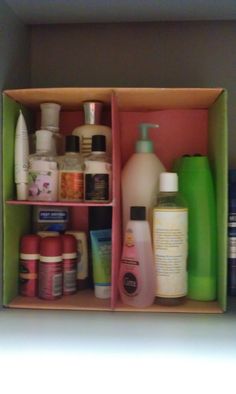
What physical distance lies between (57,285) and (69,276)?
0.03m

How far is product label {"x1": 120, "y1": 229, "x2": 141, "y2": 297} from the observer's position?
73 cm

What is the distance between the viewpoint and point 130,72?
89 centimetres

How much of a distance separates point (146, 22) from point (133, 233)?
1.52ft

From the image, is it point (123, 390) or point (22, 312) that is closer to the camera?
point (123, 390)

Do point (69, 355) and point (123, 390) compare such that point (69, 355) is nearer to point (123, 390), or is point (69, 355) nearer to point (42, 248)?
point (123, 390)

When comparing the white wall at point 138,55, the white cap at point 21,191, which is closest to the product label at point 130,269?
the white cap at point 21,191

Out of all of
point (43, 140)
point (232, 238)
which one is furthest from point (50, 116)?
point (232, 238)

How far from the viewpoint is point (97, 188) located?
0.74m

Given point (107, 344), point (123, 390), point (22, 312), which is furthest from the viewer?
point (22, 312)

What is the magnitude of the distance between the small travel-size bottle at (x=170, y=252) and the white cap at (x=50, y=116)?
0.27 metres

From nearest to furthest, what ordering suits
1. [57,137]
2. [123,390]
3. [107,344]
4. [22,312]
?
[123,390] → [107,344] → [22,312] → [57,137]

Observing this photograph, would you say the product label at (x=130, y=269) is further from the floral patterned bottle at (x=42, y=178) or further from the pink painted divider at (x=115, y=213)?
the floral patterned bottle at (x=42, y=178)

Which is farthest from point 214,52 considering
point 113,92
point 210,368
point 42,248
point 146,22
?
point 210,368

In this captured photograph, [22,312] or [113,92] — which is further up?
[113,92]
